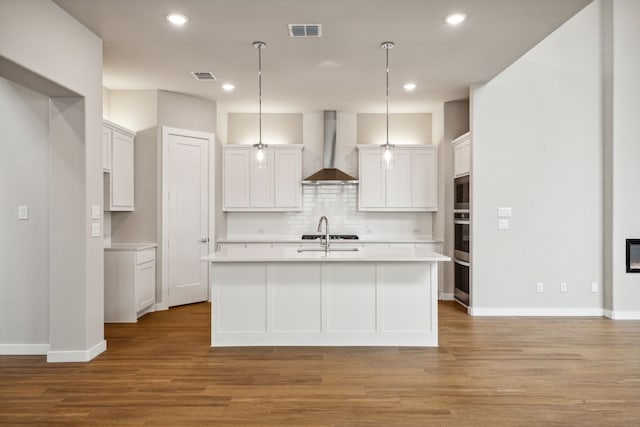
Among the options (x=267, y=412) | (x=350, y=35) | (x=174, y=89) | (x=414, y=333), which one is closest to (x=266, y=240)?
(x=174, y=89)

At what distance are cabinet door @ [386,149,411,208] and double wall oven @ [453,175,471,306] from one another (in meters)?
0.80

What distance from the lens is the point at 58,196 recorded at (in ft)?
13.0

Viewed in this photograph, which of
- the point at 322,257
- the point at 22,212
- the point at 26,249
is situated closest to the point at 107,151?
the point at 22,212

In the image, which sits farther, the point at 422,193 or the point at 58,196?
the point at 422,193

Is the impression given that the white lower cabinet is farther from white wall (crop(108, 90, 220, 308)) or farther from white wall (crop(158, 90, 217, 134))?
white wall (crop(158, 90, 217, 134))

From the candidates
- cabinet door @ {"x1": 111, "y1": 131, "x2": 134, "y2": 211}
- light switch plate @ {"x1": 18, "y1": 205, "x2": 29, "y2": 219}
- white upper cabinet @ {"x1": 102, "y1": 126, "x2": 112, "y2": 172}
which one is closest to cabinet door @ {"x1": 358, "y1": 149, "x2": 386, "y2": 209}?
cabinet door @ {"x1": 111, "y1": 131, "x2": 134, "y2": 211}

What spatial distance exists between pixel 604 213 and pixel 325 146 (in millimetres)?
4197

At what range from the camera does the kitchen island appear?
4398 millimetres

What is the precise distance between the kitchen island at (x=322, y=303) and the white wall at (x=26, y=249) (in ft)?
5.34

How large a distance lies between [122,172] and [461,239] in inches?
191

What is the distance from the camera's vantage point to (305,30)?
411 centimetres

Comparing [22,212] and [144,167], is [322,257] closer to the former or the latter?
[22,212]

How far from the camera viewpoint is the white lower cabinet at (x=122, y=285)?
5391mm

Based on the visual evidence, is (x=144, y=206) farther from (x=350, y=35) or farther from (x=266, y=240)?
(x=350, y=35)
